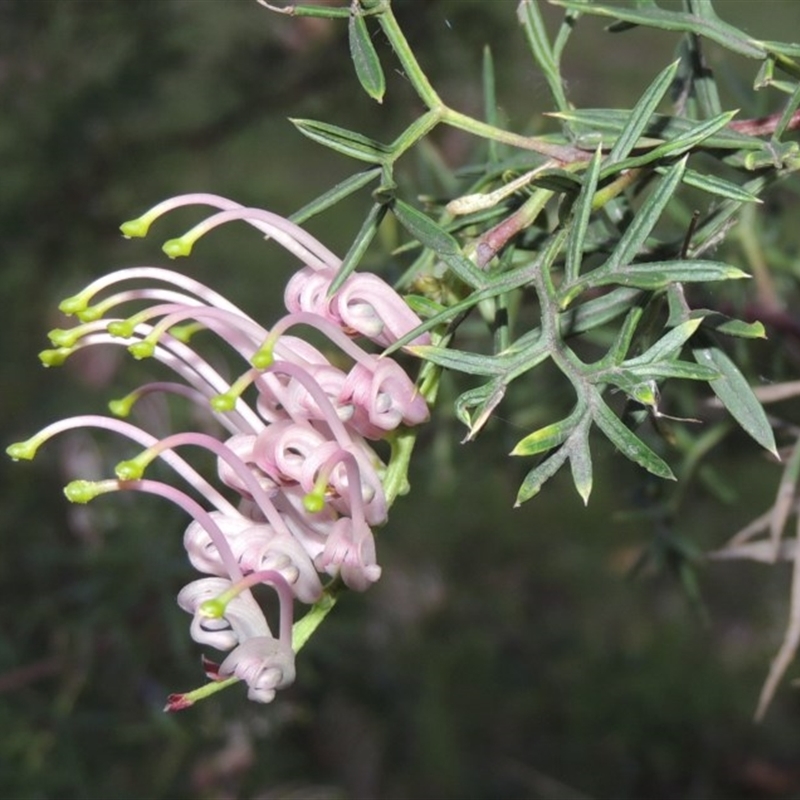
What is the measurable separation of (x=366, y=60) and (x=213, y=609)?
0.20 metres

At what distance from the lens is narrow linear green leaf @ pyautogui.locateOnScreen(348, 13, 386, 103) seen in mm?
426

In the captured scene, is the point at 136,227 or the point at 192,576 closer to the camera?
the point at 136,227

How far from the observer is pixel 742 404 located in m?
0.43

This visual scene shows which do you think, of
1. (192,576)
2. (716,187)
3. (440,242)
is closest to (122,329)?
(440,242)

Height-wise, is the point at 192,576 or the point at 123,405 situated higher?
the point at 123,405

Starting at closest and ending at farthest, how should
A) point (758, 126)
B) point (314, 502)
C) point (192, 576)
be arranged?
point (314, 502), point (758, 126), point (192, 576)

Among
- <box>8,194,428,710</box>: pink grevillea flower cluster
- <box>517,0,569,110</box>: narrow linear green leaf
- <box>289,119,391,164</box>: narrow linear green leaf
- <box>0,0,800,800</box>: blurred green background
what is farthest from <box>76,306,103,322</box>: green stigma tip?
<box>0,0,800,800</box>: blurred green background

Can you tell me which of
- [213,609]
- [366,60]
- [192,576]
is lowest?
[192,576]

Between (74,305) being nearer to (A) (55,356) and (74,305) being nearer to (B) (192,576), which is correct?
(A) (55,356)

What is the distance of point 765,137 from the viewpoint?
0.49 metres

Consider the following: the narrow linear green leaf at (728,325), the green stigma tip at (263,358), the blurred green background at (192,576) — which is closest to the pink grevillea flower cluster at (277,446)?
the green stigma tip at (263,358)

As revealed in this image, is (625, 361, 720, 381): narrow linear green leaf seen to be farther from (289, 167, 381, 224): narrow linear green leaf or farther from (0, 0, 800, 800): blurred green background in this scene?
(0, 0, 800, 800): blurred green background

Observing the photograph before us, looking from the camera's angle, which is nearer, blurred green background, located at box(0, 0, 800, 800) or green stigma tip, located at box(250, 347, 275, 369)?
green stigma tip, located at box(250, 347, 275, 369)

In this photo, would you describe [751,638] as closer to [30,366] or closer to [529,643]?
[529,643]
